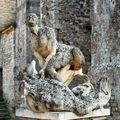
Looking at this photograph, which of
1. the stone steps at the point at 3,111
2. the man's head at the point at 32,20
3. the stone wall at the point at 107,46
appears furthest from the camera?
the stone steps at the point at 3,111

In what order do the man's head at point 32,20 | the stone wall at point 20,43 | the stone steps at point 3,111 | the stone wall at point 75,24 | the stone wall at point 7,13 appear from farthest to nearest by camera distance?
the stone wall at point 7,13, the stone steps at point 3,111, the stone wall at point 20,43, the stone wall at point 75,24, the man's head at point 32,20

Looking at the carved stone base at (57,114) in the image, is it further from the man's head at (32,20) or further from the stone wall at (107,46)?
the stone wall at (107,46)

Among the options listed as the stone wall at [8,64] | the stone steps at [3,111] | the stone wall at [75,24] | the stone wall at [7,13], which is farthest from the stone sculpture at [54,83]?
the stone wall at [7,13]

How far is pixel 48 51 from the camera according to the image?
18.1 feet

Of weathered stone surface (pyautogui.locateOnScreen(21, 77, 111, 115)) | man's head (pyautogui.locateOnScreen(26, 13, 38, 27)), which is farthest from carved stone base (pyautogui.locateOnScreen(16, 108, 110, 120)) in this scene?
man's head (pyautogui.locateOnScreen(26, 13, 38, 27))

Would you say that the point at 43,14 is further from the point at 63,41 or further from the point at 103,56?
the point at 103,56

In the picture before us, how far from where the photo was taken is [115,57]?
957 centimetres

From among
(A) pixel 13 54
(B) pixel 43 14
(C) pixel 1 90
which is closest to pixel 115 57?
(B) pixel 43 14

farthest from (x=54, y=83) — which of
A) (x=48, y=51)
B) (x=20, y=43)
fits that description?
(x=20, y=43)

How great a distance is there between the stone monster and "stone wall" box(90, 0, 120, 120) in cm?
375

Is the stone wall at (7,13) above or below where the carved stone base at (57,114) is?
above

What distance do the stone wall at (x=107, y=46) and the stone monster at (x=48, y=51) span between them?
3.75m

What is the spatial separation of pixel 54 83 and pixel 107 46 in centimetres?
499

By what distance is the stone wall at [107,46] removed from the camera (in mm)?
9273
